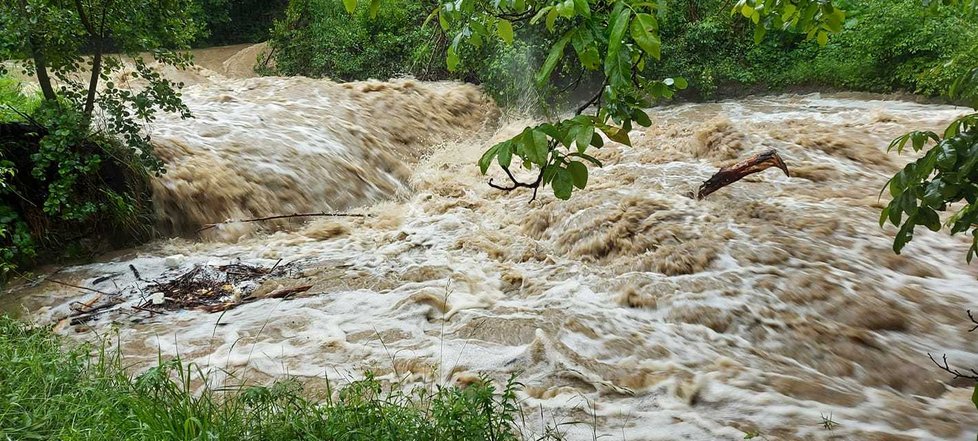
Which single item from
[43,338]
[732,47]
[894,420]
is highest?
[732,47]

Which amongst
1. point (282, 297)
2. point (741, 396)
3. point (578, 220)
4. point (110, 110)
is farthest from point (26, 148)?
point (741, 396)

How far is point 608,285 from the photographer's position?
4367 millimetres

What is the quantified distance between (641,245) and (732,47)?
8723 mm

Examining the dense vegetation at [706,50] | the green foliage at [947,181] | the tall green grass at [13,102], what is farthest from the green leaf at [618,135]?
the dense vegetation at [706,50]

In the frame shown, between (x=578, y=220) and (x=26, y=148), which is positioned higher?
(x=26, y=148)

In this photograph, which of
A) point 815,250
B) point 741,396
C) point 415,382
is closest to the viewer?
point 741,396

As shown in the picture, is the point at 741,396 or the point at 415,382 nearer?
the point at 741,396

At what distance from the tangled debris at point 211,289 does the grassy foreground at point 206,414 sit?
1.44m

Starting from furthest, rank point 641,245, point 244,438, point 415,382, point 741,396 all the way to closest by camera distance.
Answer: point 641,245
point 415,382
point 741,396
point 244,438

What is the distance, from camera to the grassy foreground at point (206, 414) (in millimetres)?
2307

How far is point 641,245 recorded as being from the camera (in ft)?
15.8

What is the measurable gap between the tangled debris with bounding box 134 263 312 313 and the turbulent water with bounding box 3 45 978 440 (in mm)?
147

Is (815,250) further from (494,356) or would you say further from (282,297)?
(282,297)

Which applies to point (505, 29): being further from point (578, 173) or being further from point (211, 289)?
point (211, 289)
